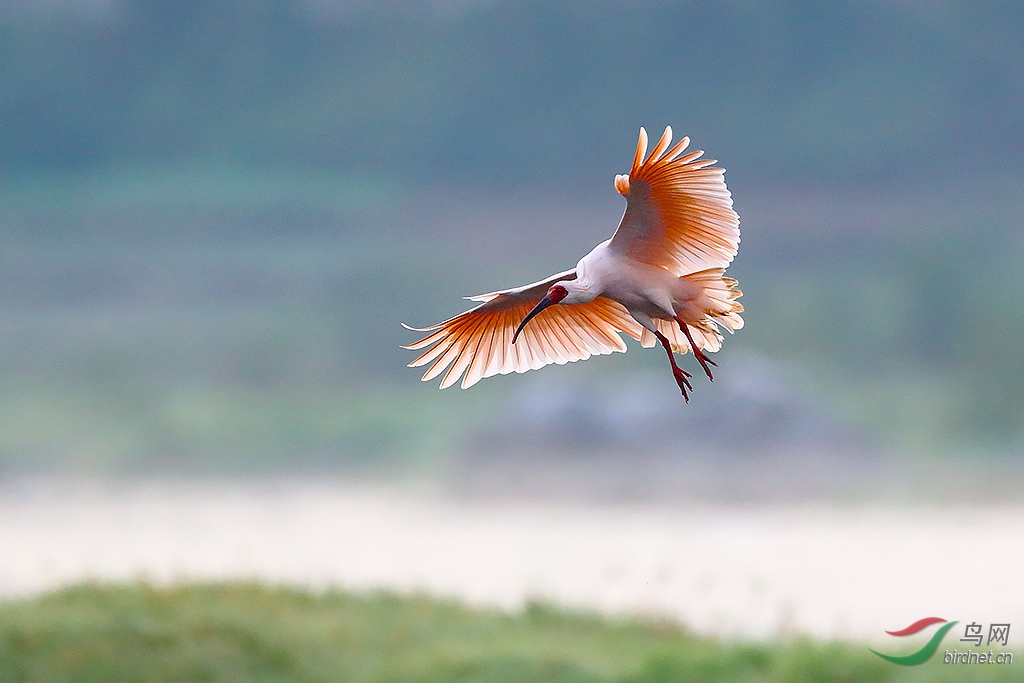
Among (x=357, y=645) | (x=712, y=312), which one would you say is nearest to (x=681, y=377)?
(x=712, y=312)

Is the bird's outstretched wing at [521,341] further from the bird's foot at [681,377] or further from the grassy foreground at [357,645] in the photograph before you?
the grassy foreground at [357,645]

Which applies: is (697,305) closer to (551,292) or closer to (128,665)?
(551,292)

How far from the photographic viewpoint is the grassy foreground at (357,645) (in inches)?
680

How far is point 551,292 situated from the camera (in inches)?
262

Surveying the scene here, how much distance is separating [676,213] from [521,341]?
1907mm

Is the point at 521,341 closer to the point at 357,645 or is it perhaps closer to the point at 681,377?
the point at 681,377

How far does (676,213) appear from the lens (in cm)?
668

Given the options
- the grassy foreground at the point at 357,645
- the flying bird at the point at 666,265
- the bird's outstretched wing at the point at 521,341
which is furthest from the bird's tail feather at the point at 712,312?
the grassy foreground at the point at 357,645

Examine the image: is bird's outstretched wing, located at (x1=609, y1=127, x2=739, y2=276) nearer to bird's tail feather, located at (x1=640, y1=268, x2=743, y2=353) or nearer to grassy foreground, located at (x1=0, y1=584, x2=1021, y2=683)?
bird's tail feather, located at (x1=640, y1=268, x2=743, y2=353)

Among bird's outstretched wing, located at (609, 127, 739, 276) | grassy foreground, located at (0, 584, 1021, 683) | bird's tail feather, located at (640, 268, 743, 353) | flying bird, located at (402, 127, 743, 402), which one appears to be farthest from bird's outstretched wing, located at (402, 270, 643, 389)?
grassy foreground, located at (0, 584, 1021, 683)

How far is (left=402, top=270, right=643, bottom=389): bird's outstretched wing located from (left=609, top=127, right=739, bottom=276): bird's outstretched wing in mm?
1197

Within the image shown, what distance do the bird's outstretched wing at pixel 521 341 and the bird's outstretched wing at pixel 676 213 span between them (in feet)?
3.93

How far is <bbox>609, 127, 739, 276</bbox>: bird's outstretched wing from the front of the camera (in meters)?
6.43

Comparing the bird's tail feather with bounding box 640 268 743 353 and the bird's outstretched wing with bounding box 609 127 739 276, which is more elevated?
the bird's outstretched wing with bounding box 609 127 739 276
